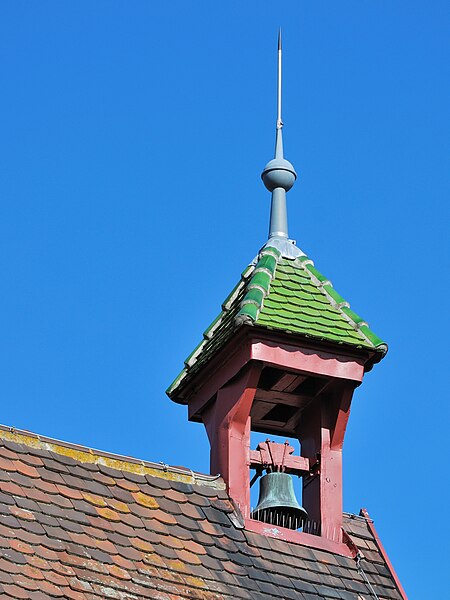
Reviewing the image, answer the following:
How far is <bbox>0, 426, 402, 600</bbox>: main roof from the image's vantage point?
40.5ft

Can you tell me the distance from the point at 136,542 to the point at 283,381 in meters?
3.18

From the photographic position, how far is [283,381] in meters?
16.0

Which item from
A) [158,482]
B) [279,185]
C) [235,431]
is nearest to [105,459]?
[158,482]

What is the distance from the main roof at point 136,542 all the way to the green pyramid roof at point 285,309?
1.53 meters

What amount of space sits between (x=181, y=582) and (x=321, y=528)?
2.62 m

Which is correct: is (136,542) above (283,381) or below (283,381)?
below

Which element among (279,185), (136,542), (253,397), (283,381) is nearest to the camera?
(136,542)

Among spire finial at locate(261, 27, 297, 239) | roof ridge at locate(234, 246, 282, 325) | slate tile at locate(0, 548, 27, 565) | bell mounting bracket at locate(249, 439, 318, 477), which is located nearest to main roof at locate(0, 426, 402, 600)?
slate tile at locate(0, 548, 27, 565)

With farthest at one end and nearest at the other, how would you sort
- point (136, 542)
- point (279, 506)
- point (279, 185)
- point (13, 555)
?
point (279, 185)
point (279, 506)
point (136, 542)
point (13, 555)

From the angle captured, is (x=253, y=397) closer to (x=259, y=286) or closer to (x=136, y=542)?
(x=259, y=286)

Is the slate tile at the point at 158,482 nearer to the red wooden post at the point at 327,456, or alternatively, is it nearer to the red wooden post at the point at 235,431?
the red wooden post at the point at 235,431

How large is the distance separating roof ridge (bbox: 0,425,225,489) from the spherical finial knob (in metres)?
3.56

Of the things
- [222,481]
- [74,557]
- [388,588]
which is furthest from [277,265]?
[74,557]

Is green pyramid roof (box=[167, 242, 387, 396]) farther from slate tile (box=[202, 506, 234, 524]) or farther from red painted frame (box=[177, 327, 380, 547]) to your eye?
slate tile (box=[202, 506, 234, 524])
